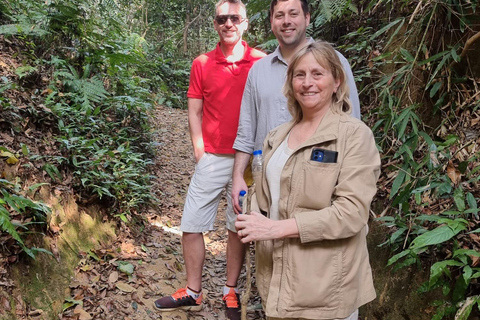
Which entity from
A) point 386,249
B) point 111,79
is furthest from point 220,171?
A: point 111,79

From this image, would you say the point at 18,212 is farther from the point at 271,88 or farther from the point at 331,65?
the point at 331,65

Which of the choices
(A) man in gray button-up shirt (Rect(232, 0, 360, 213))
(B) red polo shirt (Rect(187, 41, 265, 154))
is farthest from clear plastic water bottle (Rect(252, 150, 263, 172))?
(B) red polo shirt (Rect(187, 41, 265, 154))

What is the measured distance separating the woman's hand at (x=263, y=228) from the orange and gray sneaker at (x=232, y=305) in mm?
1802

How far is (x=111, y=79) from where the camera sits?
6.49m

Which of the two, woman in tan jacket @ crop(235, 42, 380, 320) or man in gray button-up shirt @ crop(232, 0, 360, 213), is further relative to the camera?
man in gray button-up shirt @ crop(232, 0, 360, 213)

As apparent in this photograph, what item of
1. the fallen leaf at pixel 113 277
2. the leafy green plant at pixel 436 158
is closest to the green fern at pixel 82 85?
the fallen leaf at pixel 113 277

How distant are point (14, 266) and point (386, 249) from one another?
286 centimetres

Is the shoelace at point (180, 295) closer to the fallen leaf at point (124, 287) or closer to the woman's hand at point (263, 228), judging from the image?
the fallen leaf at point (124, 287)

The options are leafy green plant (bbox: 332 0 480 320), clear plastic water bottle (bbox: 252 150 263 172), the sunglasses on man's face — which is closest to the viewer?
clear plastic water bottle (bbox: 252 150 263 172)

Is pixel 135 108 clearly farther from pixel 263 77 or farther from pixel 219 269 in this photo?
pixel 263 77

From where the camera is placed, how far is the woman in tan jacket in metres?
1.61

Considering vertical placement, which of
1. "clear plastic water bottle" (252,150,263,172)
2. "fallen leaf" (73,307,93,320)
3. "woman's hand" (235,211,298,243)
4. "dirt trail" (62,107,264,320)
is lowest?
"dirt trail" (62,107,264,320)

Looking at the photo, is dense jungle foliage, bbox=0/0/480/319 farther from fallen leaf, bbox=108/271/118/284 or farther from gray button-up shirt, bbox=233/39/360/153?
gray button-up shirt, bbox=233/39/360/153

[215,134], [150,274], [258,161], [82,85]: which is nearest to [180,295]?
[150,274]
